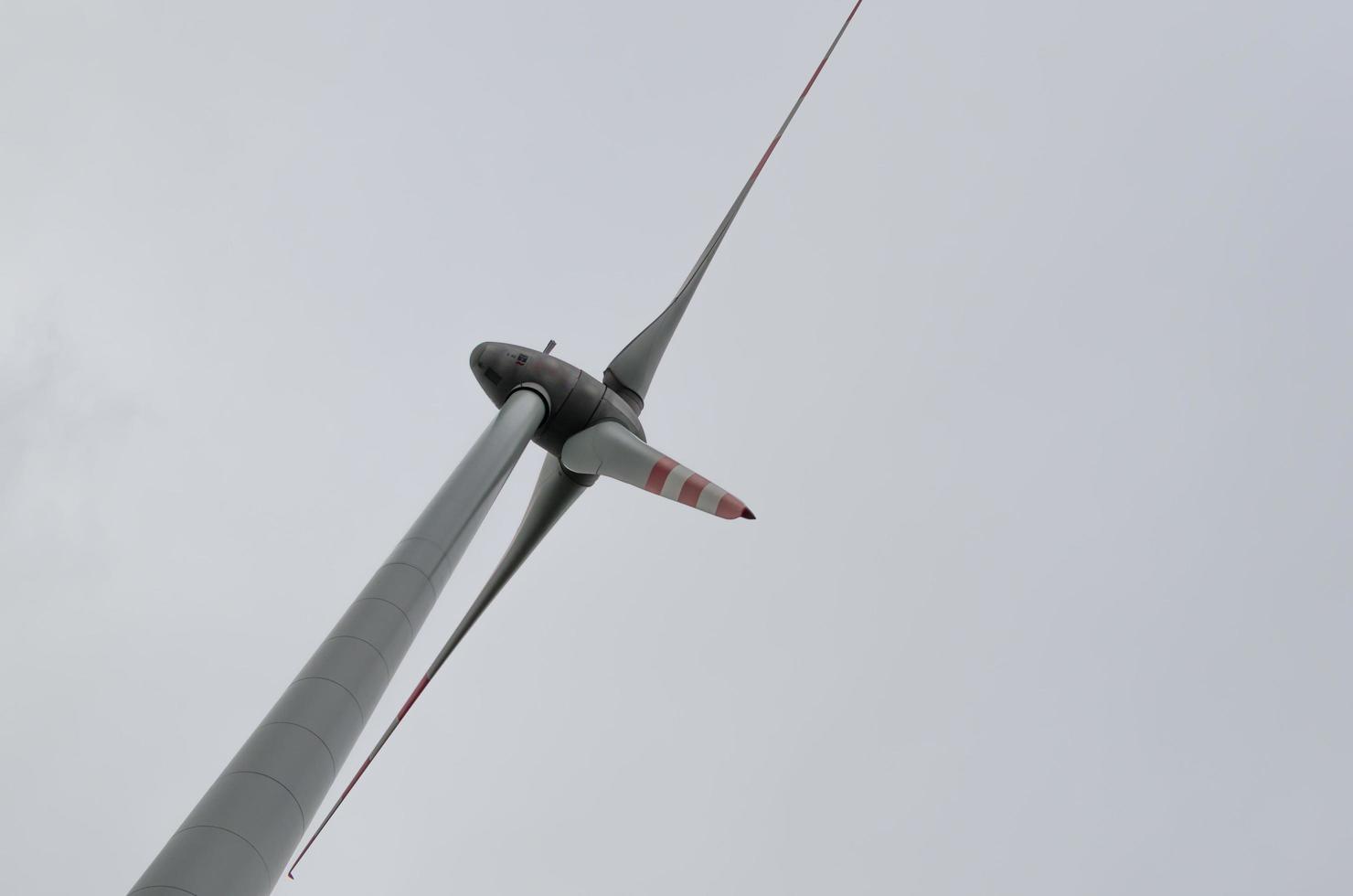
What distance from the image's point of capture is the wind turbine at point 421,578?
388 inches

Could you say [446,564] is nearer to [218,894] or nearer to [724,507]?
[724,507]

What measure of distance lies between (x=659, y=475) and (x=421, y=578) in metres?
4.67

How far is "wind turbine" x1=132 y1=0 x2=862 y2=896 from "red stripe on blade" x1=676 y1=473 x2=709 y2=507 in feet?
0.10

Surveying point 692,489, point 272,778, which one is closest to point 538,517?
point 692,489

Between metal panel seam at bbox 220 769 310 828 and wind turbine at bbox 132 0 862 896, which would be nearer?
wind turbine at bbox 132 0 862 896

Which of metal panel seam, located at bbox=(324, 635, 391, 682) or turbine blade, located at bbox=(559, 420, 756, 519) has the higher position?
turbine blade, located at bbox=(559, 420, 756, 519)

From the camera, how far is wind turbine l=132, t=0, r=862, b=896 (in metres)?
9.84

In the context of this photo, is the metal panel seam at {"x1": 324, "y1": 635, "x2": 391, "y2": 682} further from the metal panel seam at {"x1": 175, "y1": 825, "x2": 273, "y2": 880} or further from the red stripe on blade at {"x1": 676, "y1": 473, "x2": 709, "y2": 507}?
the red stripe on blade at {"x1": 676, "y1": 473, "x2": 709, "y2": 507}

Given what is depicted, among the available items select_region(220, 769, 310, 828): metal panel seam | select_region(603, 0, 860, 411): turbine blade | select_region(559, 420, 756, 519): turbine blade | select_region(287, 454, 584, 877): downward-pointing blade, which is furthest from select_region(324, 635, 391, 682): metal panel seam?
select_region(603, 0, 860, 411): turbine blade

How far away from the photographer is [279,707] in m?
11.6

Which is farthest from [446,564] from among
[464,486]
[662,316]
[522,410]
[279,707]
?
[662,316]

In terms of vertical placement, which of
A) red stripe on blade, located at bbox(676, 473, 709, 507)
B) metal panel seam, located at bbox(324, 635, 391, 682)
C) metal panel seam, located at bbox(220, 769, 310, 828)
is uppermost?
red stripe on blade, located at bbox(676, 473, 709, 507)

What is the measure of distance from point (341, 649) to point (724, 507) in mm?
5490

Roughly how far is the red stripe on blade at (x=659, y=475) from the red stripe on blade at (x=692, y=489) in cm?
82
